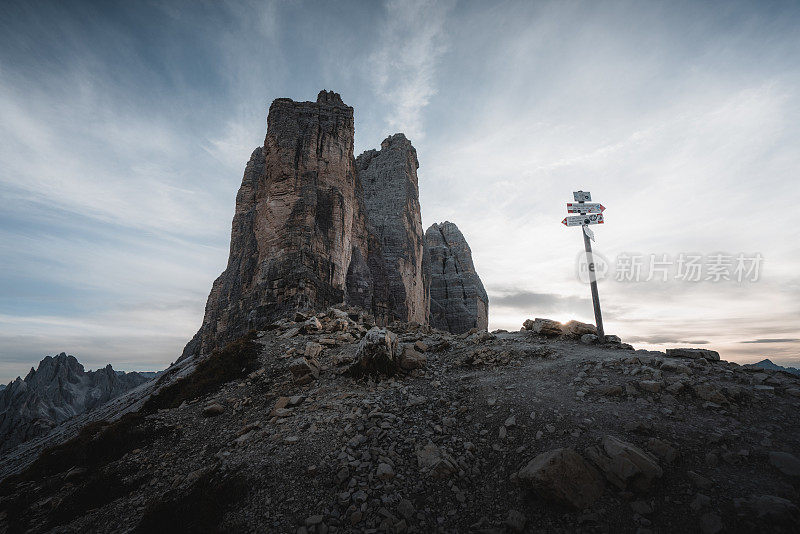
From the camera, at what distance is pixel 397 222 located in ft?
125

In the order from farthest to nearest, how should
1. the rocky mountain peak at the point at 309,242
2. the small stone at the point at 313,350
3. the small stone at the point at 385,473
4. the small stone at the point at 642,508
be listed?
the rocky mountain peak at the point at 309,242 < the small stone at the point at 313,350 < the small stone at the point at 385,473 < the small stone at the point at 642,508

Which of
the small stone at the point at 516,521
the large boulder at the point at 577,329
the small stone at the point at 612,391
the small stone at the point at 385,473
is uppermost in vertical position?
the large boulder at the point at 577,329

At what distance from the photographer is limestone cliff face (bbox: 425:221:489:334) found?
54.4 m

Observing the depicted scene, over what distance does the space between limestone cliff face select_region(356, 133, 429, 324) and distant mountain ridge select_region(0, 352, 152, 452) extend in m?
67.2

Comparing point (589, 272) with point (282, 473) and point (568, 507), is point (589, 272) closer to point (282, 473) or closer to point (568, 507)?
point (568, 507)

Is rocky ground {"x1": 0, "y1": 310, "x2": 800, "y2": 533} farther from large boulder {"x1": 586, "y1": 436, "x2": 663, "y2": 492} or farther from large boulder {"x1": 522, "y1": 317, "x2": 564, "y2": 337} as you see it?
large boulder {"x1": 522, "y1": 317, "x2": 564, "y2": 337}

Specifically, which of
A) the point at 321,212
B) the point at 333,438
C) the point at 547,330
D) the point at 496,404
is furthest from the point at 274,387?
the point at 321,212

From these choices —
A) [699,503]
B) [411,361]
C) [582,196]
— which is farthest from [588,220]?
[699,503]

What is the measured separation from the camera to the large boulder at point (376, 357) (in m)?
8.92

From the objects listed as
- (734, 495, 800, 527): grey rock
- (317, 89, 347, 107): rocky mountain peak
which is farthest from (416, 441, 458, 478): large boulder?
(317, 89, 347, 107): rocky mountain peak

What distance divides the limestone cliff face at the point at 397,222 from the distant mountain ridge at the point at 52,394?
221ft

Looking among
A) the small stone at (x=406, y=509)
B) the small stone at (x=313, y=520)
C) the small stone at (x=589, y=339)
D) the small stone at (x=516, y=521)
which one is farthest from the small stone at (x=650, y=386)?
the small stone at (x=313, y=520)

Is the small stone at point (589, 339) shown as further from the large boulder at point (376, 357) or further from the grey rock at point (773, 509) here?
the grey rock at point (773, 509)

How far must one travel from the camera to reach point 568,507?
12.0ft
